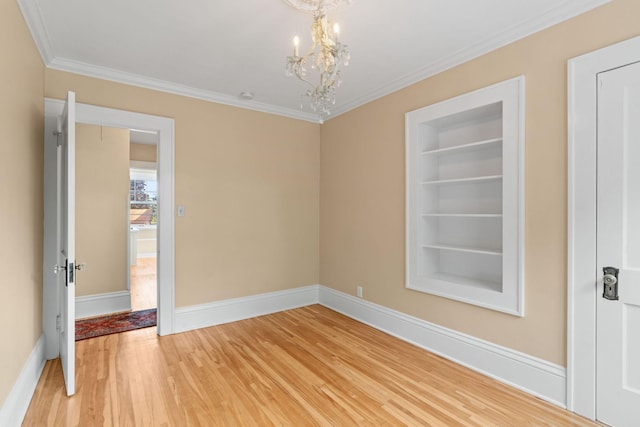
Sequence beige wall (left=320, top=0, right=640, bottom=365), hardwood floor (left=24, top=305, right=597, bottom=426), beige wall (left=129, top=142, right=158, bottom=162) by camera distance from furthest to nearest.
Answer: beige wall (left=129, top=142, right=158, bottom=162), beige wall (left=320, top=0, right=640, bottom=365), hardwood floor (left=24, top=305, right=597, bottom=426)

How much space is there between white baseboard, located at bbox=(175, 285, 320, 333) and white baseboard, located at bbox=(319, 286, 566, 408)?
2.55 ft

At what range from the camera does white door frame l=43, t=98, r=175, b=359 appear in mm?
2774

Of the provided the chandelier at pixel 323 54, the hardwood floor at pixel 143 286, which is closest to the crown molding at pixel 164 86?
the chandelier at pixel 323 54

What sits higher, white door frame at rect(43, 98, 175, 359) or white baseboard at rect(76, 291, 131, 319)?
white door frame at rect(43, 98, 175, 359)

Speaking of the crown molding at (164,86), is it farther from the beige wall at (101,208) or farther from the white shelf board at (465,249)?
the white shelf board at (465,249)

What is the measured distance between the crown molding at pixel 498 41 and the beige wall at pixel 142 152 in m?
5.02

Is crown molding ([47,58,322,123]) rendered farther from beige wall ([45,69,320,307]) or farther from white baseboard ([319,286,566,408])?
white baseboard ([319,286,566,408])

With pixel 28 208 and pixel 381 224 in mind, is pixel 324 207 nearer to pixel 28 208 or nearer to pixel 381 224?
pixel 381 224

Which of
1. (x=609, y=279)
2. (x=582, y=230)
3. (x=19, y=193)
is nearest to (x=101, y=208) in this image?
(x=19, y=193)

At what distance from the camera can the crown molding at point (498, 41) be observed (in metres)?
2.05

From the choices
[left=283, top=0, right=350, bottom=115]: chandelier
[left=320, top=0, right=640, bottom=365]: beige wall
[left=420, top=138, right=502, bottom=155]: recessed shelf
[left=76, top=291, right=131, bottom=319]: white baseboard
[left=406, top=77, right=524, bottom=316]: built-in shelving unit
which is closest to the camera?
[left=283, top=0, right=350, bottom=115]: chandelier

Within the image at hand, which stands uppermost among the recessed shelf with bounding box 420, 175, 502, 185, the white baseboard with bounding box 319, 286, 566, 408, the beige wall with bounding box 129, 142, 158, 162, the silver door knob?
the beige wall with bounding box 129, 142, 158, 162

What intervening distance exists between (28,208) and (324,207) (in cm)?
301

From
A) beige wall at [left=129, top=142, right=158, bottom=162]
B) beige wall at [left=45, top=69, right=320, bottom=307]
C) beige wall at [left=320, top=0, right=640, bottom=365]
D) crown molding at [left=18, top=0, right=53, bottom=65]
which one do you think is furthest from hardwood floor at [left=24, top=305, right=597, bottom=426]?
beige wall at [left=129, top=142, right=158, bottom=162]
